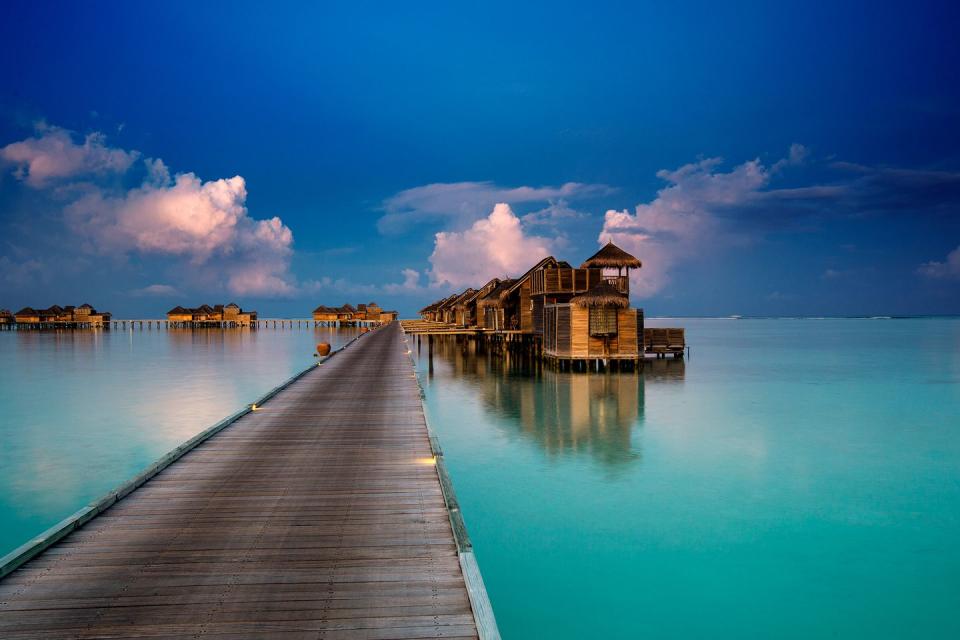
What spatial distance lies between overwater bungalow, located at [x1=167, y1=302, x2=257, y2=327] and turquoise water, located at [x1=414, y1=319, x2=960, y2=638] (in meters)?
115

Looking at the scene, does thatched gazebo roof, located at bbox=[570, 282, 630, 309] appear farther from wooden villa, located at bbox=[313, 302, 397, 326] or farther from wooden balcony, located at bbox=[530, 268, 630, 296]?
wooden villa, located at bbox=[313, 302, 397, 326]

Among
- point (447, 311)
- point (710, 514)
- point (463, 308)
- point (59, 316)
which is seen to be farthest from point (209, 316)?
point (710, 514)

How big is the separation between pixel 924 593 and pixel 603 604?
14.4 feet

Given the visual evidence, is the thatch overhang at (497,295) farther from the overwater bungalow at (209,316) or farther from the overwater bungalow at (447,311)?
the overwater bungalow at (209,316)

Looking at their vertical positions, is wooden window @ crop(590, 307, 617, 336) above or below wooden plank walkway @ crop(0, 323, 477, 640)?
above

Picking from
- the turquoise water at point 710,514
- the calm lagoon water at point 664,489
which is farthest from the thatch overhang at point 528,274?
the turquoise water at point 710,514

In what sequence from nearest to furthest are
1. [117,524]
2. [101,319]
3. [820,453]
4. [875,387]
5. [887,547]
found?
[117,524]
[887,547]
[820,453]
[875,387]
[101,319]

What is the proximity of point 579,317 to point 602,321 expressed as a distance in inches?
48.0

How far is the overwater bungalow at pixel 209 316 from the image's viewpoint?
124m

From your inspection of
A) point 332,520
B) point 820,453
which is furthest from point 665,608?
point 820,453

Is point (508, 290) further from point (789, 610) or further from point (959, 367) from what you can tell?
point (789, 610)

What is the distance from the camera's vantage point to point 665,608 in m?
7.77

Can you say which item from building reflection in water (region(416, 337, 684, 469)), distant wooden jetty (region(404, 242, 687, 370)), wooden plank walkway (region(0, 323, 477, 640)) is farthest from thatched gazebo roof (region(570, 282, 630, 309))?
wooden plank walkway (region(0, 323, 477, 640))

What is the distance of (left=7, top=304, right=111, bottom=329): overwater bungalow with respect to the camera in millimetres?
117125
